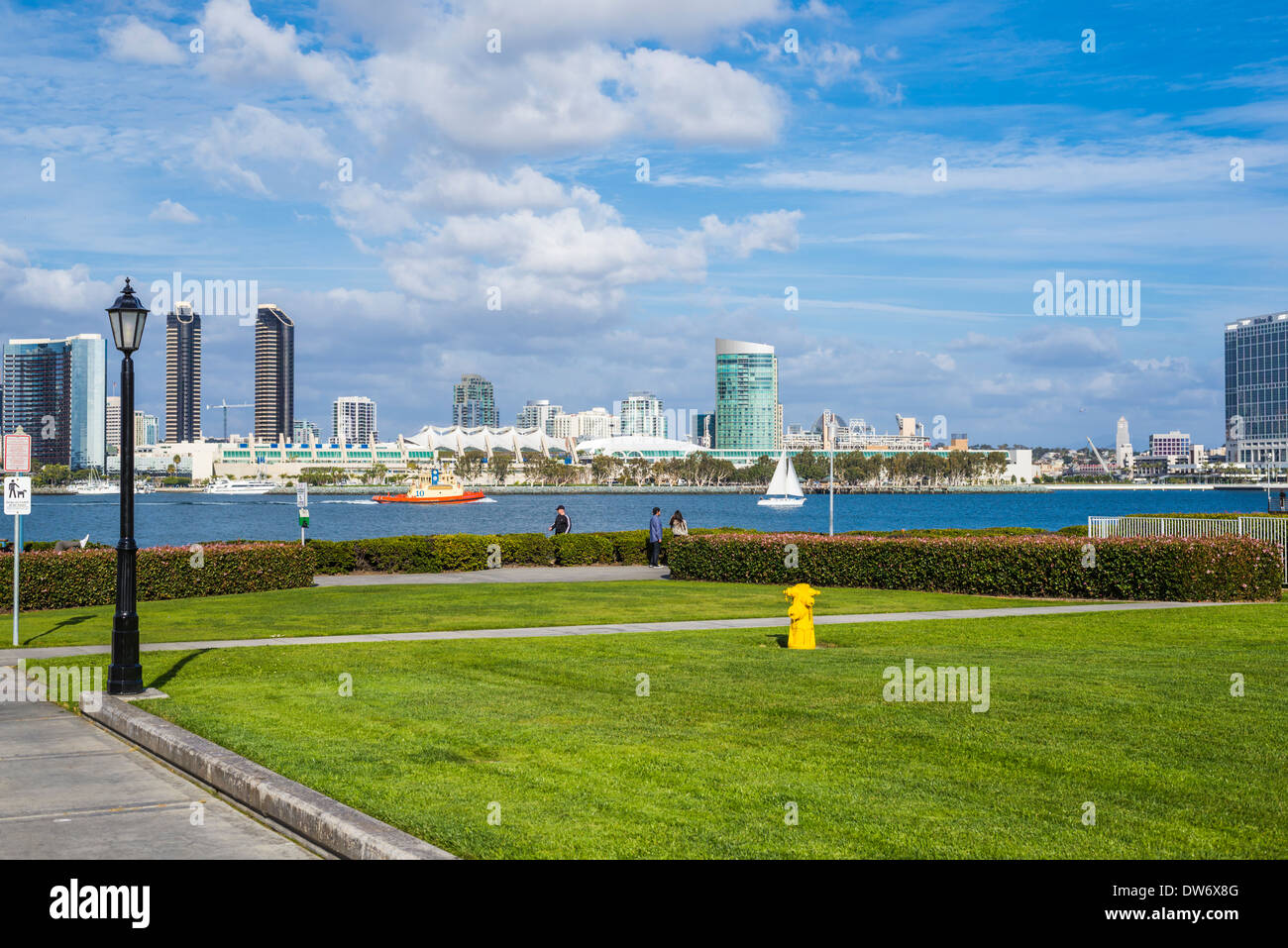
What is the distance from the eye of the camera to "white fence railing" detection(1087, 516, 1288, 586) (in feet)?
89.3

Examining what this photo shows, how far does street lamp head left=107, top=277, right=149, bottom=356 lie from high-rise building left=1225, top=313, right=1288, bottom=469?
182 m

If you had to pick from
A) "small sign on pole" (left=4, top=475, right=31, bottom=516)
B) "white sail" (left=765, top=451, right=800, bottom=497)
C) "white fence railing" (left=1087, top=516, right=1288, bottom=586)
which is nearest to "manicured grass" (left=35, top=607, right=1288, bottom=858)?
"small sign on pole" (left=4, top=475, right=31, bottom=516)

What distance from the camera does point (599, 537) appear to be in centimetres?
3556

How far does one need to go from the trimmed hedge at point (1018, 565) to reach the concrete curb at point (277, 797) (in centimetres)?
1916

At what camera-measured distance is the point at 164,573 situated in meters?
25.9

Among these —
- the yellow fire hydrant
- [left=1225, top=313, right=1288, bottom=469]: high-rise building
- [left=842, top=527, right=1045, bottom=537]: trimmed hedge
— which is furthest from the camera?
[left=1225, top=313, right=1288, bottom=469]: high-rise building

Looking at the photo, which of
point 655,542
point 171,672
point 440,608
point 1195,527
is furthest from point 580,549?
point 171,672

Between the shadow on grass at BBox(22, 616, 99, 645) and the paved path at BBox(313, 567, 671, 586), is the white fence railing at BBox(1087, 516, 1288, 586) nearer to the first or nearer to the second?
the paved path at BBox(313, 567, 671, 586)

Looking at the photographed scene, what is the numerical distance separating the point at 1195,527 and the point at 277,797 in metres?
27.4

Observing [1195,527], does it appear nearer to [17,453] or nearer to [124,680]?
[124,680]

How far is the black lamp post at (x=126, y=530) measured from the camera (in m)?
12.7

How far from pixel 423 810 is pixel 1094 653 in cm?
1055
